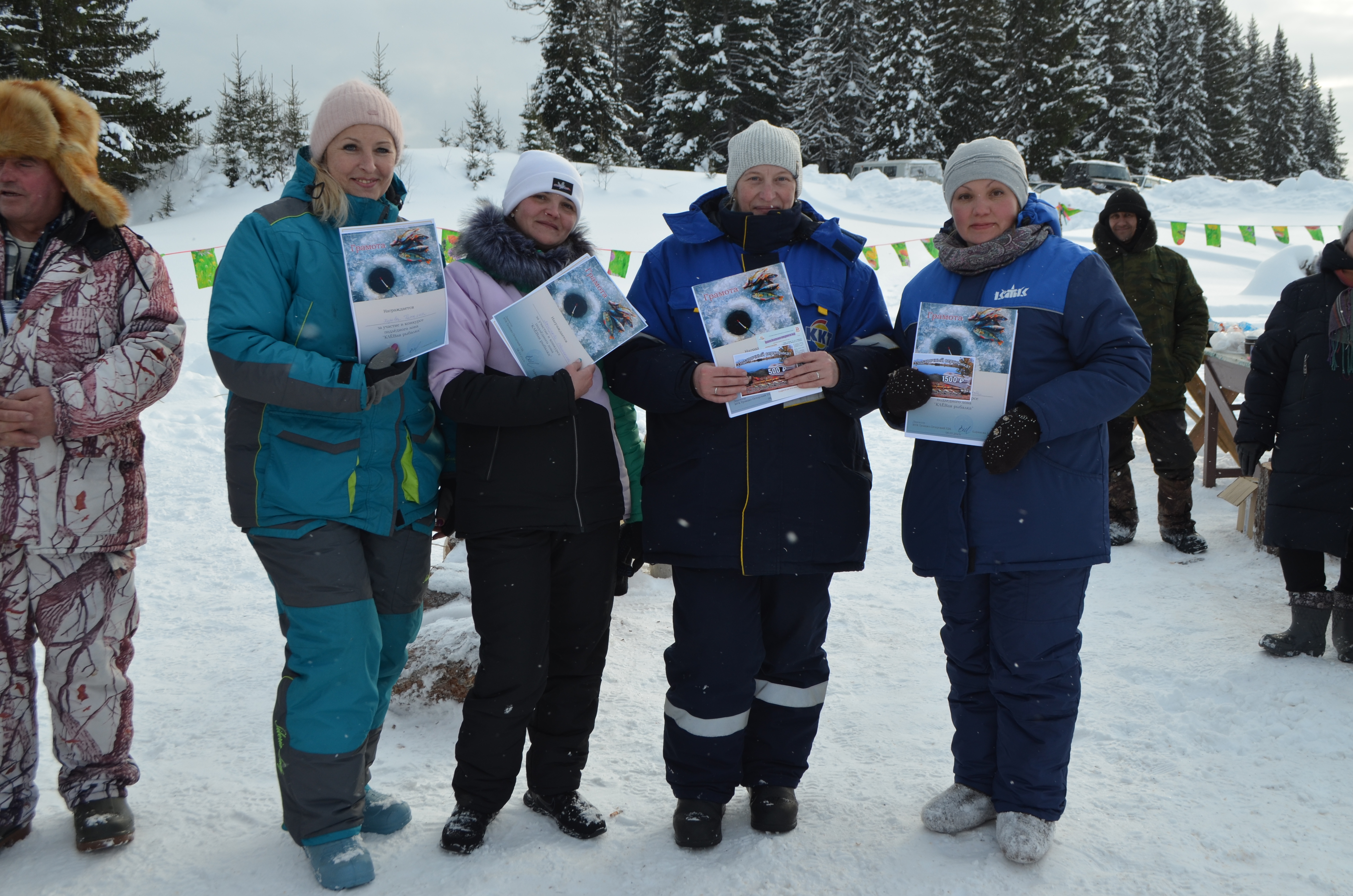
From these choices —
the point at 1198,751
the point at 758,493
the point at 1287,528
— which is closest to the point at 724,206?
the point at 758,493

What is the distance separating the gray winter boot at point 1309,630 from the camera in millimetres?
3889

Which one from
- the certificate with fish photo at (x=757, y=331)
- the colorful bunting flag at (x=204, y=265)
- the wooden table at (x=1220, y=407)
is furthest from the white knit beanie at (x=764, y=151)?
the colorful bunting flag at (x=204, y=265)

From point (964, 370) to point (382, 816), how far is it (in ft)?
6.96

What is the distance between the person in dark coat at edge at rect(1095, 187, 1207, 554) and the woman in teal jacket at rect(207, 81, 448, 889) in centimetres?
457

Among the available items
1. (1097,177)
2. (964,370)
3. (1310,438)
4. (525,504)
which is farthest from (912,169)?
(525,504)

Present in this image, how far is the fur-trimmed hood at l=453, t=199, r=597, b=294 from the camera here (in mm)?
2516

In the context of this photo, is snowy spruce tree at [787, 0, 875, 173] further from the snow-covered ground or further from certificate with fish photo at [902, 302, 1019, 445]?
certificate with fish photo at [902, 302, 1019, 445]

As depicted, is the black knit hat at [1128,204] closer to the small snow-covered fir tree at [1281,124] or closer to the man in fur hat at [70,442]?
the man in fur hat at [70,442]

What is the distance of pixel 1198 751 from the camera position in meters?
3.12

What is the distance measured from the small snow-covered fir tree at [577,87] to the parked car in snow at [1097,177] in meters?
14.4

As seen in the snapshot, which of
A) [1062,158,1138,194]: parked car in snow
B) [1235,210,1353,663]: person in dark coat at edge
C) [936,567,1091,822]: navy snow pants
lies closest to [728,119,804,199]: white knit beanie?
[936,567,1091,822]: navy snow pants

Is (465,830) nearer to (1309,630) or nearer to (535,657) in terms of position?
(535,657)

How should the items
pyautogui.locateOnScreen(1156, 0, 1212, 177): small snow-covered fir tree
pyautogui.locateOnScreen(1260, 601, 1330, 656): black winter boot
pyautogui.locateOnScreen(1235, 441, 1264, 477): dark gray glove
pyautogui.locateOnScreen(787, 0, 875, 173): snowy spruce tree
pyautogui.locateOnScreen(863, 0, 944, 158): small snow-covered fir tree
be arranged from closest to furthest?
pyautogui.locateOnScreen(1260, 601, 1330, 656): black winter boot < pyautogui.locateOnScreen(1235, 441, 1264, 477): dark gray glove < pyautogui.locateOnScreen(863, 0, 944, 158): small snow-covered fir tree < pyautogui.locateOnScreen(787, 0, 875, 173): snowy spruce tree < pyautogui.locateOnScreen(1156, 0, 1212, 177): small snow-covered fir tree

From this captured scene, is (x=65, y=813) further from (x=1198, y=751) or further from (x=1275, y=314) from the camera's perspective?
(x=1275, y=314)
